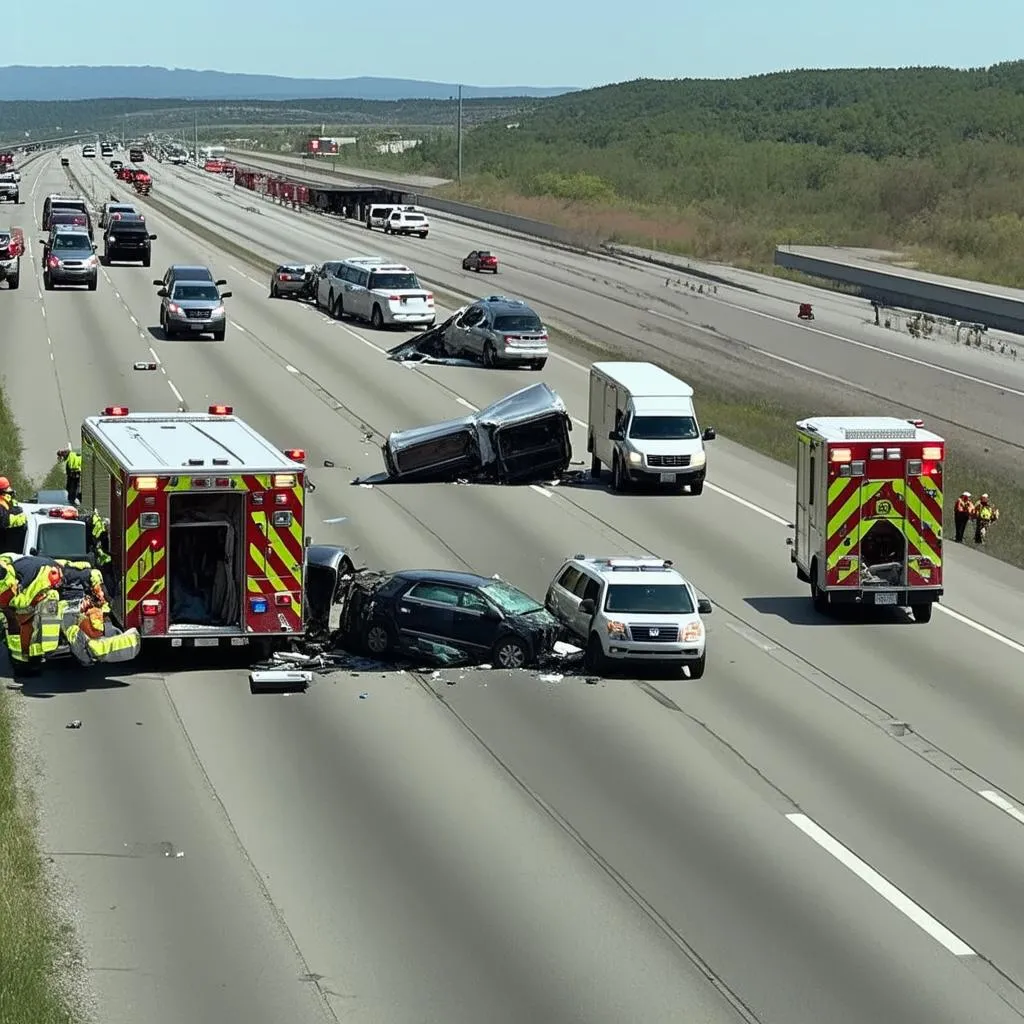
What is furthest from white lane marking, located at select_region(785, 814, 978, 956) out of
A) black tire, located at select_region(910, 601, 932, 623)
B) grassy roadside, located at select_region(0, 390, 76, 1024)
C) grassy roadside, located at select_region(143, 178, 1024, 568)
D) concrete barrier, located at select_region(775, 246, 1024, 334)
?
concrete barrier, located at select_region(775, 246, 1024, 334)

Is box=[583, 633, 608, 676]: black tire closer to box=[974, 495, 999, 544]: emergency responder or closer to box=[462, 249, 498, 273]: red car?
box=[974, 495, 999, 544]: emergency responder

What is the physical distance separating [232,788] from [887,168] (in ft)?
444

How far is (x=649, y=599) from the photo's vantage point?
86.9 feet

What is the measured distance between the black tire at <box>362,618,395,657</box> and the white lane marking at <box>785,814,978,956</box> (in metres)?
7.58

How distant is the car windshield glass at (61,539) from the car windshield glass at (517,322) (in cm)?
3038

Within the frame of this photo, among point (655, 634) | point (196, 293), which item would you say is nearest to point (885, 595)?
point (655, 634)

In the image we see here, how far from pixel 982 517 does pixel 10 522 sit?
17.6 metres

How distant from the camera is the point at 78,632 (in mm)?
24875

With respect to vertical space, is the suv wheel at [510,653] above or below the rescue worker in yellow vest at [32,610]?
below

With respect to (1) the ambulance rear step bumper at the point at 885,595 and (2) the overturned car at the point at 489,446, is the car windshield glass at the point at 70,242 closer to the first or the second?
(2) the overturned car at the point at 489,446

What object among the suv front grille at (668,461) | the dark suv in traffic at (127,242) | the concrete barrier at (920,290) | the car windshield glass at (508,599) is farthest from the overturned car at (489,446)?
the dark suv in traffic at (127,242)

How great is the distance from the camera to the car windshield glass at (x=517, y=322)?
57469 mm

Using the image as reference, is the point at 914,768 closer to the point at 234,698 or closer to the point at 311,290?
the point at 234,698

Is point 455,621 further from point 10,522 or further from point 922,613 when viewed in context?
point 922,613
